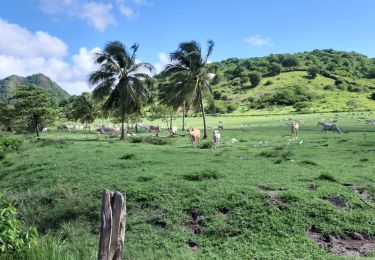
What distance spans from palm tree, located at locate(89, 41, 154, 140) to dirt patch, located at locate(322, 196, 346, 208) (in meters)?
30.0

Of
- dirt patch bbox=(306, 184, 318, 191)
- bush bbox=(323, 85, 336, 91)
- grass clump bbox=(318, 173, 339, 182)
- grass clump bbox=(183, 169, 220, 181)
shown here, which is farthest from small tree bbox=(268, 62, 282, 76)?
dirt patch bbox=(306, 184, 318, 191)

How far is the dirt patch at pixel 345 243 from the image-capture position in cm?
945

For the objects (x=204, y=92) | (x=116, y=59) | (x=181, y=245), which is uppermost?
(x=116, y=59)

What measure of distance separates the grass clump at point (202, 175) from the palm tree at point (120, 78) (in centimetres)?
2684

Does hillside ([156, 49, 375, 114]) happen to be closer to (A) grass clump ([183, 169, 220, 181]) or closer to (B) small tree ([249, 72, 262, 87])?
(B) small tree ([249, 72, 262, 87])

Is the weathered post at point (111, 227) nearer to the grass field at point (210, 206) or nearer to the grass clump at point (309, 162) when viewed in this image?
the grass field at point (210, 206)

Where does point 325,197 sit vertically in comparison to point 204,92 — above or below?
below

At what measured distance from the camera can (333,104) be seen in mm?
91312

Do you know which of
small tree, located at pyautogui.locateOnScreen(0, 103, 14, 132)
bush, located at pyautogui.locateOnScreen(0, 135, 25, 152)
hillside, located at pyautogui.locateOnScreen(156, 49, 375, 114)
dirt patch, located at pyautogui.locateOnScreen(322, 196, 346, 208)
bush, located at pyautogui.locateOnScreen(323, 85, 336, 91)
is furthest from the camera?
bush, located at pyautogui.locateOnScreen(323, 85, 336, 91)

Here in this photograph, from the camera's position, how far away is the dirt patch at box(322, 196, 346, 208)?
38.2 feet

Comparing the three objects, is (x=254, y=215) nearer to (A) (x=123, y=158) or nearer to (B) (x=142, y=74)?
(A) (x=123, y=158)

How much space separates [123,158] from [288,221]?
10664 mm

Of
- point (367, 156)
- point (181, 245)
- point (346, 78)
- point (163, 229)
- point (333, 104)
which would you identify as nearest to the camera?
point (181, 245)

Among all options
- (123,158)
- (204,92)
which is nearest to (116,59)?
(204,92)
